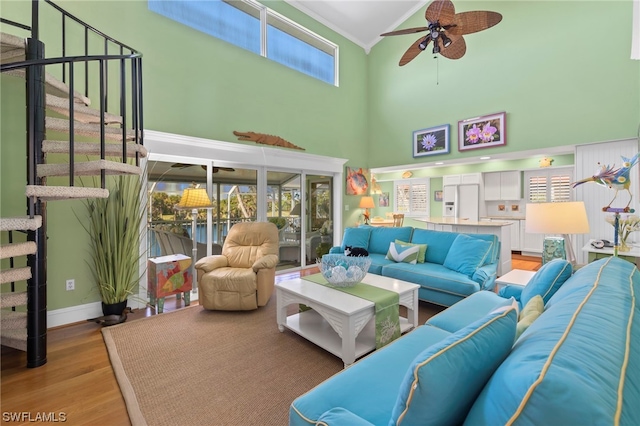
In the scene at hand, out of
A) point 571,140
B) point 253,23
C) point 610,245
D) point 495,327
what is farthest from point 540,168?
point 495,327

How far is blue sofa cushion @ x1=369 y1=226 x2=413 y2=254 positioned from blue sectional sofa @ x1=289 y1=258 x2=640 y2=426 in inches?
114

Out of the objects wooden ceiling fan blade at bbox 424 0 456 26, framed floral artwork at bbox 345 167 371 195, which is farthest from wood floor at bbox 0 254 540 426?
framed floral artwork at bbox 345 167 371 195

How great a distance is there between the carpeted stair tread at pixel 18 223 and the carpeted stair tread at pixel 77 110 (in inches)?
41.6

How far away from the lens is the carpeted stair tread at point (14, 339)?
2.23 m

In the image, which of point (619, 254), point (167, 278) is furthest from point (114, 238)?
point (619, 254)

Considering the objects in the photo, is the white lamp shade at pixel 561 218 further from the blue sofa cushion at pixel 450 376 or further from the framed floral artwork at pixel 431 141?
the framed floral artwork at pixel 431 141

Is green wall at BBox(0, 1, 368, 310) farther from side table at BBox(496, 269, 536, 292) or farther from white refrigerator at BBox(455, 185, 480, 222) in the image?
side table at BBox(496, 269, 536, 292)

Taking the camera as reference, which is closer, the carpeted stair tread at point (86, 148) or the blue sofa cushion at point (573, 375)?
the blue sofa cushion at point (573, 375)

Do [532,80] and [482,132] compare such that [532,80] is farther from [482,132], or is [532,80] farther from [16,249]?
[16,249]

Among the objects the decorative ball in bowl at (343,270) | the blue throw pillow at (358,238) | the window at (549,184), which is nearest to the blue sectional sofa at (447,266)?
the blue throw pillow at (358,238)

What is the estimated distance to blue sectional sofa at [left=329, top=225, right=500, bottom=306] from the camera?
119 inches

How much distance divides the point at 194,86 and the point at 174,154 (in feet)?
3.59

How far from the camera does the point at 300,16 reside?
18.6 feet

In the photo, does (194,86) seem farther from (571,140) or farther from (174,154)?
(571,140)
